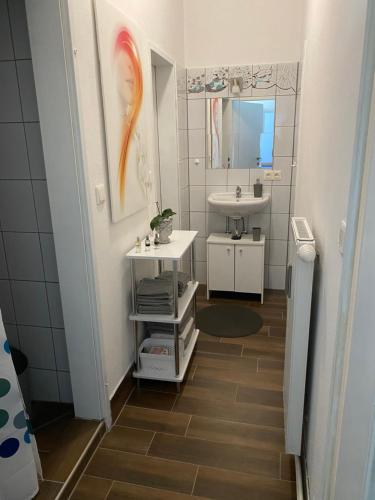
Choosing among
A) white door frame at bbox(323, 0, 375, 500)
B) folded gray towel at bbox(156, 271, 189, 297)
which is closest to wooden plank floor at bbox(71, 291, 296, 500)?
folded gray towel at bbox(156, 271, 189, 297)

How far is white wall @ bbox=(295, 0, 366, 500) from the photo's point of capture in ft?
3.54

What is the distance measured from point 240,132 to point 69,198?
7.75ft

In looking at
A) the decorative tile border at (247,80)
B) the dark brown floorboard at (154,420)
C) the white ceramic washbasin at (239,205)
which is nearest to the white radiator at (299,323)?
the dark brown floorboard at (154,420)

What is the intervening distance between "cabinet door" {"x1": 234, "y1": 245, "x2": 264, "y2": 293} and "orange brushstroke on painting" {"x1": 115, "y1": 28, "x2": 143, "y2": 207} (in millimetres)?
1692

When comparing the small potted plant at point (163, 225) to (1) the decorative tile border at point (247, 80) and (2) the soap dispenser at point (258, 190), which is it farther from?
(1) the decorative tile border at point (247, 80)

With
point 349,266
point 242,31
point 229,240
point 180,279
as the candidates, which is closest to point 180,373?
point 180,279

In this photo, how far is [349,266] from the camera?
0.99 m

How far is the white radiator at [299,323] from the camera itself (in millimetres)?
1492

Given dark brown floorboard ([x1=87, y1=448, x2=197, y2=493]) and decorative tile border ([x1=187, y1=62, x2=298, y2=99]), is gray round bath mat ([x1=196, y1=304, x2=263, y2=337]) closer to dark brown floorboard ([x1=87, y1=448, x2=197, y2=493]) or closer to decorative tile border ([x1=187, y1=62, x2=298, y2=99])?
dark brown floorboard ([x1=87, y1=448, x2=197, y2=493])

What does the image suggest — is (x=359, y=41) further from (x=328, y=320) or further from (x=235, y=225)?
(x=235, y=225)

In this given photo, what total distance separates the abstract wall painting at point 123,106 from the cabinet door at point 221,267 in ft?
4.15

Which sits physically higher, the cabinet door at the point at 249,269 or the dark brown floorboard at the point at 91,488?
the cabinet door at the point at 249,269

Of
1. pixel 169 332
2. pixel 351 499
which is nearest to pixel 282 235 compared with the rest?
pixel 169 332

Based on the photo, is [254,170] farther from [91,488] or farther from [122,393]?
[91,488]
